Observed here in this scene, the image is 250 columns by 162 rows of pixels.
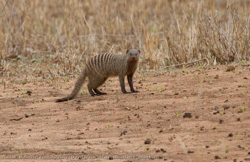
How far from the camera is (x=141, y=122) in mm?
4270

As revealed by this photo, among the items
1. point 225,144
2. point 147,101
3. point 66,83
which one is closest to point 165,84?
point 147,101

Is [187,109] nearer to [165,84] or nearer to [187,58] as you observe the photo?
[165,84]

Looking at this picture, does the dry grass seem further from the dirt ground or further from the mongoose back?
the mongoose back

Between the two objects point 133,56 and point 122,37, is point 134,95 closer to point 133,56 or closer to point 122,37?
point 133,56

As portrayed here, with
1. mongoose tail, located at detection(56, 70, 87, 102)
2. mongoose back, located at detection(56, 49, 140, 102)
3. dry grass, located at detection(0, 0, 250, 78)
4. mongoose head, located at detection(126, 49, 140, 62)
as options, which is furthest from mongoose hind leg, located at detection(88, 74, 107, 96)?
dry grass, located at detection(0, 0, 250, 78)

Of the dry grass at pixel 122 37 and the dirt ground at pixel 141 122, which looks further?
the dry grass at pixel 122 37

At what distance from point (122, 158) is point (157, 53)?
4.44 meters

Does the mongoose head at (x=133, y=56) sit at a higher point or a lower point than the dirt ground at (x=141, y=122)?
higher

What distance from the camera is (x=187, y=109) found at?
4.45m

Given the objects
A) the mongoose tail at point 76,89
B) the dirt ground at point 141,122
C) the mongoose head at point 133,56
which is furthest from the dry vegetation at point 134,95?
the mongoose head at point 133,56

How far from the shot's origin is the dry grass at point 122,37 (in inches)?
258

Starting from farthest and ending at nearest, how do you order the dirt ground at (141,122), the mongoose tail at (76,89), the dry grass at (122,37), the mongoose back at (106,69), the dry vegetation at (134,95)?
the dry grass at (122,37)
the mongoose back at (106,69)
the mongoose tail at (76,89)
the dry vegetation at (134,95)
the dirt ground at (141,122)

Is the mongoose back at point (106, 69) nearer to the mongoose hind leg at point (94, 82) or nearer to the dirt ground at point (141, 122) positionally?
the mongoose hind leg at point (94, 82)

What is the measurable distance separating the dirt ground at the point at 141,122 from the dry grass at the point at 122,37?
30.9 inches
